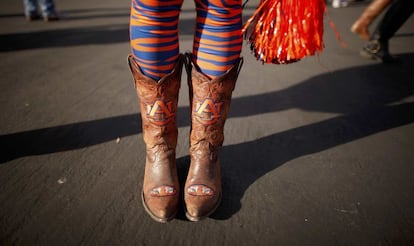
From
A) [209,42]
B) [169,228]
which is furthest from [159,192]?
[209,42]

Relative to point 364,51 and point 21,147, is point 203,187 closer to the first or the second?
point 21,147

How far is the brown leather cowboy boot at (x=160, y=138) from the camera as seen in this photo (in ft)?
2.45

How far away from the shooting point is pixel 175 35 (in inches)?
29.0

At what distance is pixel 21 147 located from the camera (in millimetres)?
1059

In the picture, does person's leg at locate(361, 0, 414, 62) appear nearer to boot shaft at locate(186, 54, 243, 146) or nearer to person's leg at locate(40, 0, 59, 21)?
boot shaft at locate(186, 54, 243, 146)

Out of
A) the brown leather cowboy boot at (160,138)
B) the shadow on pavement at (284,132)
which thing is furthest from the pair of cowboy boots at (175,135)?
the shadow on pavement at (284,132)

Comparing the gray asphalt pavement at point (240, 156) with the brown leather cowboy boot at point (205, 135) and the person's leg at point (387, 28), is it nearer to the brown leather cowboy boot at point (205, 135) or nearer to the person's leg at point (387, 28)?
the brown leather cowboy boot at point (205, 135)

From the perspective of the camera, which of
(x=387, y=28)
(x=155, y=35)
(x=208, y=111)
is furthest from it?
(x=387, y=28)

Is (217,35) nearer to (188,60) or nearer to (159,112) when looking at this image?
(188,60)

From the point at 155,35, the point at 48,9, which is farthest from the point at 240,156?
the point at 48,9

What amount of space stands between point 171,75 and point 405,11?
2200 millimetres

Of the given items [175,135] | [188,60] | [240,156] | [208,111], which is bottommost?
[240,156]

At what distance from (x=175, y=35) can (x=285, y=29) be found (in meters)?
0.35

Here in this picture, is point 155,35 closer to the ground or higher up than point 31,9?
higher up
